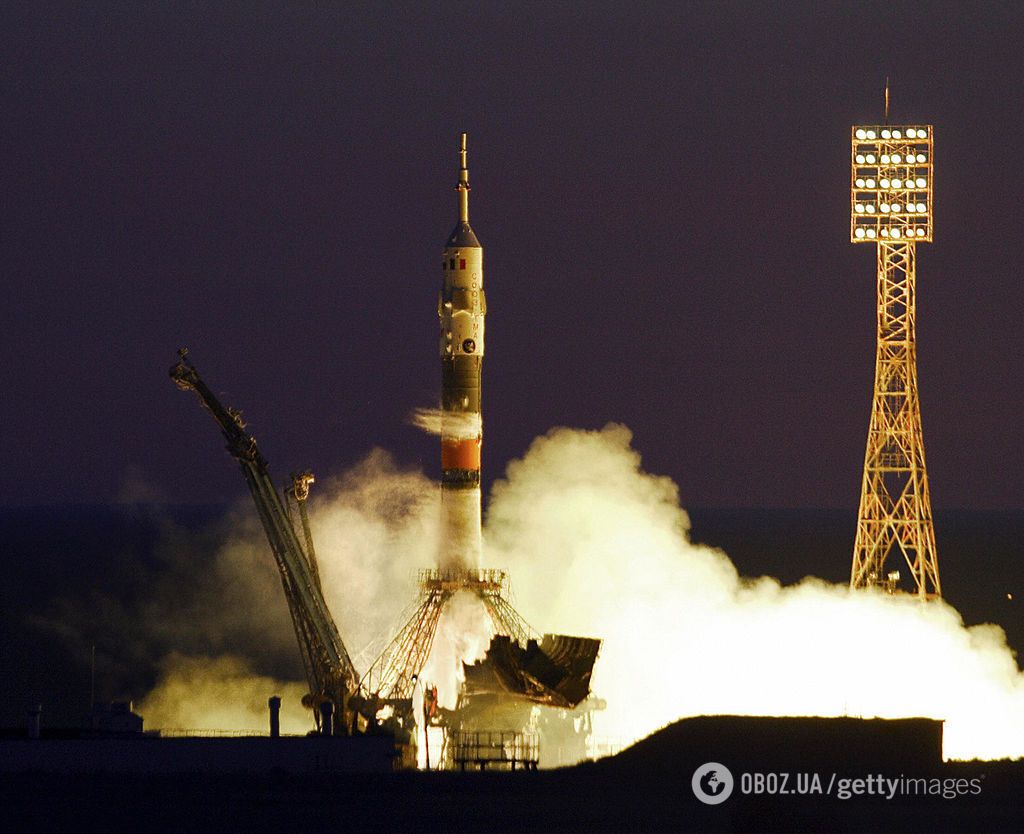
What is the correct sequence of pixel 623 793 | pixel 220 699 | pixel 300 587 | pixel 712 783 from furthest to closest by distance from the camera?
pixel 220 699
pixel 300 587
pixel 712 783
pixel 623 793

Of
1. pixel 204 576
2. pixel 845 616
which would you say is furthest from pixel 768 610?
pixel 204 576

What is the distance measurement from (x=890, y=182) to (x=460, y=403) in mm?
14547

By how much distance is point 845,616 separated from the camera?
75.5 metres

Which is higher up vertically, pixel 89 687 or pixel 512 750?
pixel 89 687

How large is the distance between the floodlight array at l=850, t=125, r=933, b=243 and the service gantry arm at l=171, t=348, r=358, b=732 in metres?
18.9

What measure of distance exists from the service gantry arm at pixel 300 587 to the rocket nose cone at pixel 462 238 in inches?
331

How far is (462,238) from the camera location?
74.4m

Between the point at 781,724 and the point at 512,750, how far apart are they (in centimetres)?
1166

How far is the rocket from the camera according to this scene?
73500mm

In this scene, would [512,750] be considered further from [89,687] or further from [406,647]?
[89,687]

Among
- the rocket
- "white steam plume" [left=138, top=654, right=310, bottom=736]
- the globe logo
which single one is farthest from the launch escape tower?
the globe logo

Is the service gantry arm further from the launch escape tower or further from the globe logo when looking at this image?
the globe logo

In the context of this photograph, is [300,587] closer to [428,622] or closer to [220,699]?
[428,622]

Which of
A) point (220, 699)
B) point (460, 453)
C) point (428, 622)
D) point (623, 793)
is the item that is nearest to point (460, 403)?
point (460, 453)
